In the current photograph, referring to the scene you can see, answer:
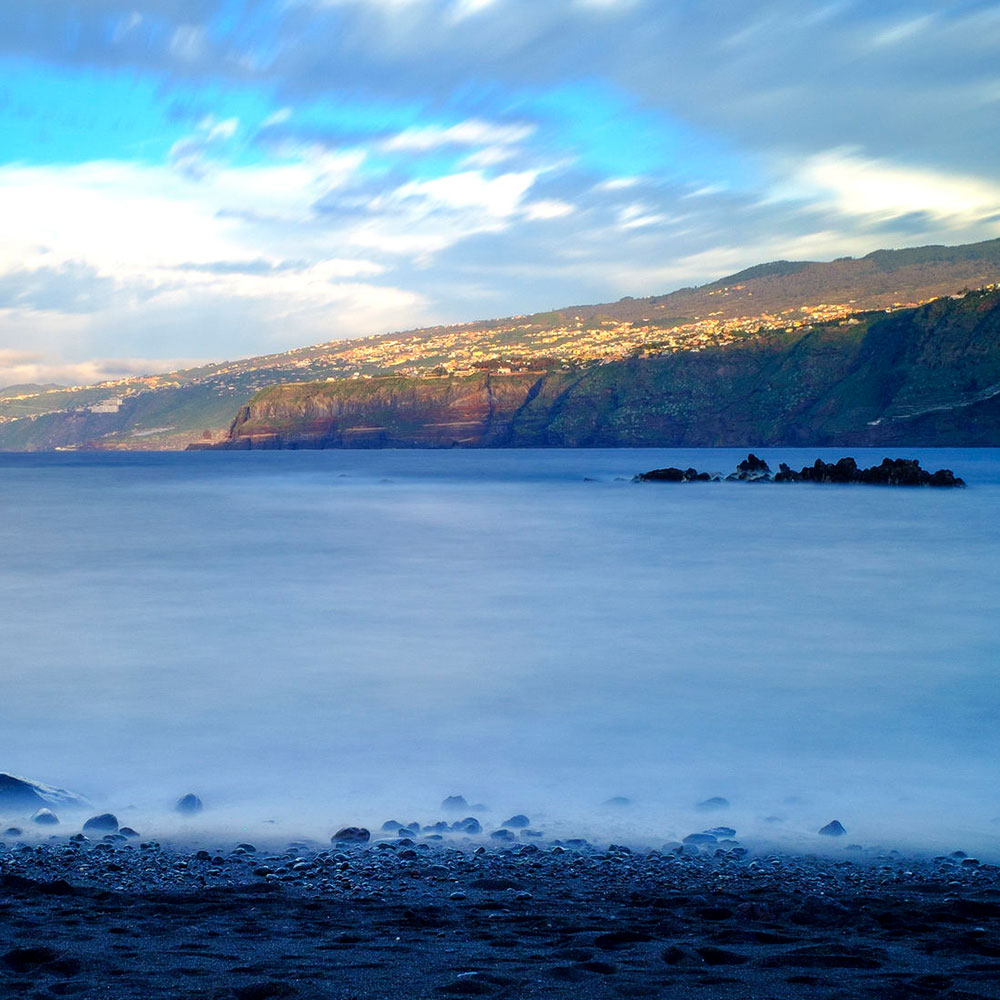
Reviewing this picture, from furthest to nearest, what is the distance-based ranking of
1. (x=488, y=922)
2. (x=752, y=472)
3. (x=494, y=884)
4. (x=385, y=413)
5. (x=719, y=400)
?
(x=385, y=413) < (x=719, y=400) < (x=752, y=472) < (x=494, y=884) < (x=488, y=922)

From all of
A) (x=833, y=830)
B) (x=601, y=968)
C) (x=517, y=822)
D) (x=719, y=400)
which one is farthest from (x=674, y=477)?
(x=719, y=400)

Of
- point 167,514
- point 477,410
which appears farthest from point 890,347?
point 167,514

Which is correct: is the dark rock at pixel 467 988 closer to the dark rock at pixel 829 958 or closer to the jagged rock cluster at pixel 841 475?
the dark rock at pixel 829 958

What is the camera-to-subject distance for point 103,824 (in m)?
6.05

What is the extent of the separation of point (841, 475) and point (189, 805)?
47.5 metres

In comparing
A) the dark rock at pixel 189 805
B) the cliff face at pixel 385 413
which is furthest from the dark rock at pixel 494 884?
the cliff face at pixel 385 413

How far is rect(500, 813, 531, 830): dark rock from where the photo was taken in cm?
615

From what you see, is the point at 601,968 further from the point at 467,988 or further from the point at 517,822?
the point at 517,822

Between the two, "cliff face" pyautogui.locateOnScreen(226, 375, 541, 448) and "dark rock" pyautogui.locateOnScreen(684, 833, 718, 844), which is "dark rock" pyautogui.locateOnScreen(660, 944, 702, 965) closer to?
"dark rock" pyautogui.locateOnScreen(684, 833, 718, 844)

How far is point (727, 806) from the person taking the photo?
6.54 meters

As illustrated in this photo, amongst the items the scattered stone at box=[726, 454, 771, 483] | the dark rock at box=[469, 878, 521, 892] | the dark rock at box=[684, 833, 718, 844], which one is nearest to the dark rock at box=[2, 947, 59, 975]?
the dark rock at box=[469, 878, 521, 892]

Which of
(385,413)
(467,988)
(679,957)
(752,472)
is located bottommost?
(679,957)

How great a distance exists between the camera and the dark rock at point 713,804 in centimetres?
651

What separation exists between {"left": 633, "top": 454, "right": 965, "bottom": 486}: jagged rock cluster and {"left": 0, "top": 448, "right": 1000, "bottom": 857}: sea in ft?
79.6
